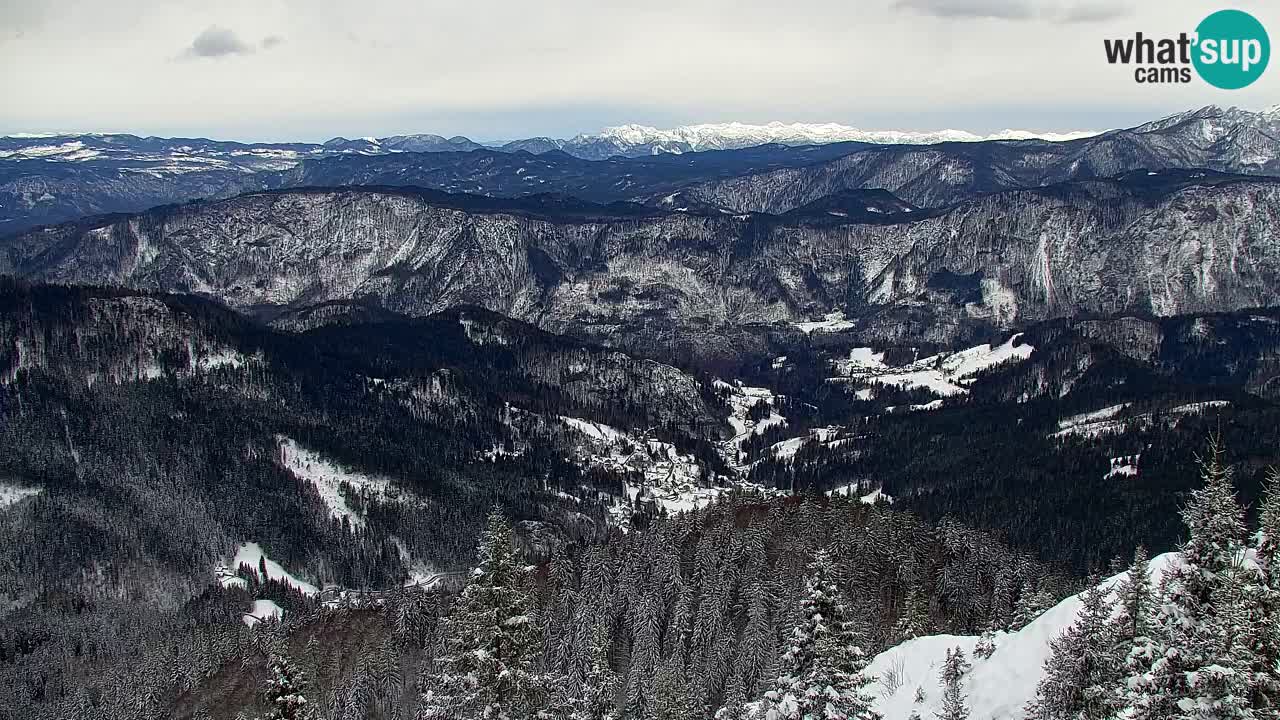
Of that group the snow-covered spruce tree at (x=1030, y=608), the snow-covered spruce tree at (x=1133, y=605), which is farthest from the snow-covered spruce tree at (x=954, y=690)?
the snow-covered spruce tree at (x=1030, y=608)

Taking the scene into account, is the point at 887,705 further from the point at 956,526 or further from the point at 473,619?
the point at 956,526

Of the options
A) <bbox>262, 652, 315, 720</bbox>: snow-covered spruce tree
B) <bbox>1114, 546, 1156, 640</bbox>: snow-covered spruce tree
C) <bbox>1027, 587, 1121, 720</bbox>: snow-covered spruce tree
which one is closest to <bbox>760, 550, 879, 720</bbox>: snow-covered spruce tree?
<bbox>1027, 587, 1121, 720</bbox>: snow-covered spruce tree

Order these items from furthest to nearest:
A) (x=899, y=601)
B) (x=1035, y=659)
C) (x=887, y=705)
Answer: (x=899, y=601), (x=887, y=705), (x=1035, y=659)

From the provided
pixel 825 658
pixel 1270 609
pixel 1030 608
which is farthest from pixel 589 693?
pixel 1030 608

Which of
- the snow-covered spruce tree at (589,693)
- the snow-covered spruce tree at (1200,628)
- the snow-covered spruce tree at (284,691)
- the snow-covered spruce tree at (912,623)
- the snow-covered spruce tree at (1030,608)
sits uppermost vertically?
the snow-covered spruce tree at (1200,628)

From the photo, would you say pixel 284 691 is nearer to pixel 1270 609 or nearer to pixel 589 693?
pixel 589 693

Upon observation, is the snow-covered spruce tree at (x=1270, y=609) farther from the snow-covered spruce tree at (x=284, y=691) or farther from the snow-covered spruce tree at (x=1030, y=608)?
the snow-covered spruce tree at (x=1030, y=608)

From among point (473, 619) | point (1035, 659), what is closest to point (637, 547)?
point (1035, 659)

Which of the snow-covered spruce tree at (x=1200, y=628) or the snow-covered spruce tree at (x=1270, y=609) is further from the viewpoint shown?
the snow-covered spruce tree at (x=1270, y=609)
